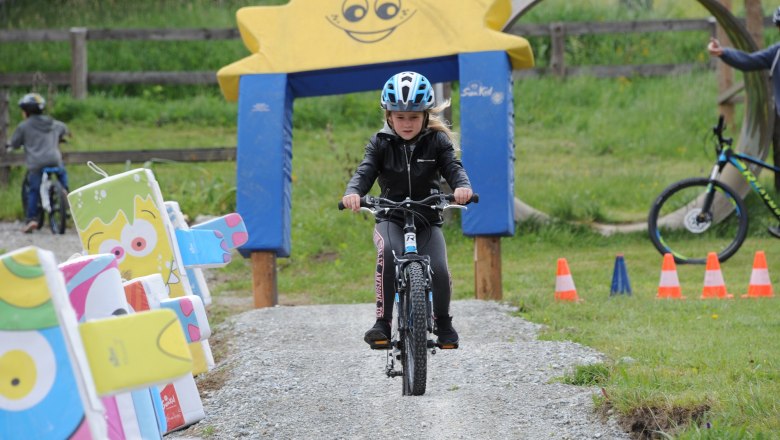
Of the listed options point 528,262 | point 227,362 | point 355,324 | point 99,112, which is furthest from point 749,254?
point 99,112

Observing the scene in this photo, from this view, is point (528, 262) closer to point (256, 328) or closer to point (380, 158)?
point (256, 328)

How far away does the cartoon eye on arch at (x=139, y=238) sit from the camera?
673cm

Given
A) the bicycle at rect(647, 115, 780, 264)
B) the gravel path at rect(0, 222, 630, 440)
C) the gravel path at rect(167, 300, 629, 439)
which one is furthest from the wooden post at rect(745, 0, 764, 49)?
the gravel path at rect(167, 300, 629, 439)

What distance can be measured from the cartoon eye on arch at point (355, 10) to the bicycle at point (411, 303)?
4.00m

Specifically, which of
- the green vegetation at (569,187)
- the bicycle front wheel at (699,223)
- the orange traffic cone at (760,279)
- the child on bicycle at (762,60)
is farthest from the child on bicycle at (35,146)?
the orange traffic cone at (760,279)

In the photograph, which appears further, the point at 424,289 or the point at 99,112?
the point at 99,112

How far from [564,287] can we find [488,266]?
2.34ft

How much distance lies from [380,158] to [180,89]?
16.5 m

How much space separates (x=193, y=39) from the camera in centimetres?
2259

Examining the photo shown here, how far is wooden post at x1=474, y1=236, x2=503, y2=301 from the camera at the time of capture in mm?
10445

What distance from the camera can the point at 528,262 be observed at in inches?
531

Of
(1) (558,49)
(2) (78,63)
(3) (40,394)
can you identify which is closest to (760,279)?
(3) (40,394)

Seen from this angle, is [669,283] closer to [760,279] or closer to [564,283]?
[760,279]

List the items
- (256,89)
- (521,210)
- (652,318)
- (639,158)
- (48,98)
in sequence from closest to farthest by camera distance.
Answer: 1. (652,318)
2. (256,89)
3. (521,210)
4. (639,158)
5. (48,98)
